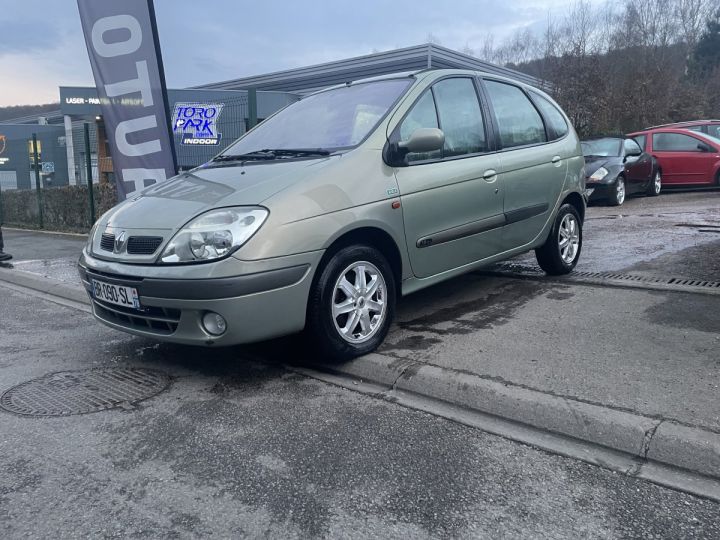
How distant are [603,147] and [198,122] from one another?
33.6ft

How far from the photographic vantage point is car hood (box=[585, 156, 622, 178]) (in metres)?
11.8

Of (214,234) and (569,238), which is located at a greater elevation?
(214,234)

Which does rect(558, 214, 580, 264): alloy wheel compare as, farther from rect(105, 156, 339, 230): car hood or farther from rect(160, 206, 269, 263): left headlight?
rect(160, 206, 269, 263): left headlight

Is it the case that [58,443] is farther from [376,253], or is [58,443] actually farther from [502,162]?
[502,162]

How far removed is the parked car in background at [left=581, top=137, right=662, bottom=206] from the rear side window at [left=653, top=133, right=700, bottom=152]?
0.82m

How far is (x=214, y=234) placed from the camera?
3355mm

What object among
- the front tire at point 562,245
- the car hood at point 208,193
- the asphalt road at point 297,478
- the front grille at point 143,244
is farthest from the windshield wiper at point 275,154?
the front tire at point 562,245

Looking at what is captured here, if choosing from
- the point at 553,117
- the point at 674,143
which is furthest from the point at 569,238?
the point at 674,143

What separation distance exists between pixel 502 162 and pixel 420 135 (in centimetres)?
126

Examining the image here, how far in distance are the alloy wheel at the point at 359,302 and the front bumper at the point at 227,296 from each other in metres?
0.28

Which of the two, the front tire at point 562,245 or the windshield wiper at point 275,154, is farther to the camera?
the front tire at point 562,245

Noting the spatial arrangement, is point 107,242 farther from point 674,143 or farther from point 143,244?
point 674,143

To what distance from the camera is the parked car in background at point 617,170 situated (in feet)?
38.2

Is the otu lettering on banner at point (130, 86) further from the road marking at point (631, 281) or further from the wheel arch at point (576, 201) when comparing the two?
the wheel arch at point (576, 201)
